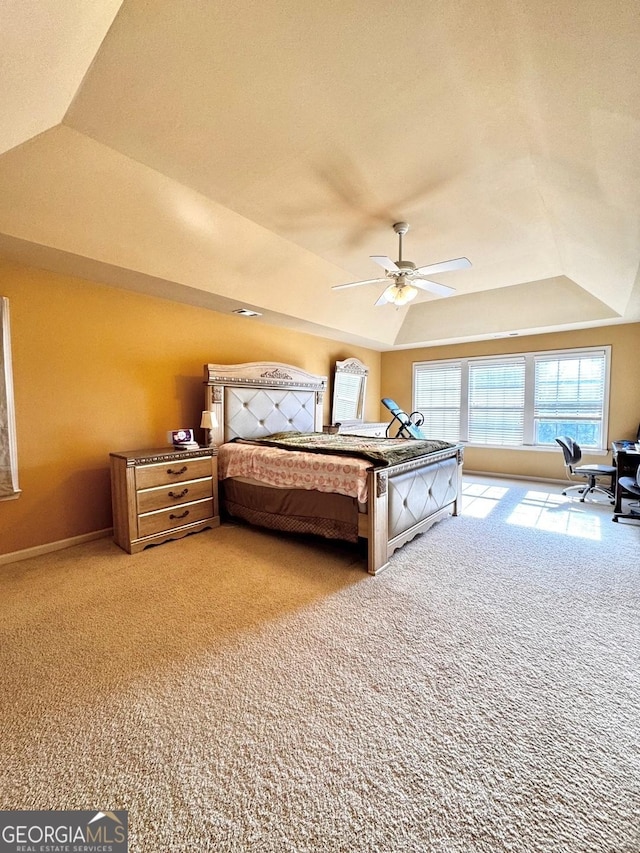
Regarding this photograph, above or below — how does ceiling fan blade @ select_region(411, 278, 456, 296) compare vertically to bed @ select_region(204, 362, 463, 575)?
above

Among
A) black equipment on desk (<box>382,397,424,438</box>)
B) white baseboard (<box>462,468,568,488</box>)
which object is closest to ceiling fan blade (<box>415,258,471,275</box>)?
black equipment on desk (<box>382,397,424,438</box>)

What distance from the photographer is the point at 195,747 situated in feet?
4.47

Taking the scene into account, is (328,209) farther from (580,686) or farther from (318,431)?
(580,686)

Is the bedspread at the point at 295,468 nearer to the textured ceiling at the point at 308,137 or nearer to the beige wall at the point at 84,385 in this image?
the beige wall at the point at 84,385

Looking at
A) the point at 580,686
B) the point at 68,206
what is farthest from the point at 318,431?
the point at 580,686

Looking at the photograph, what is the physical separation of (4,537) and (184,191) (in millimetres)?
3289

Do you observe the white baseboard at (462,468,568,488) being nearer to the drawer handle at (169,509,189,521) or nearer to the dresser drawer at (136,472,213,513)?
the dresser drawer at (136,472,213,513)

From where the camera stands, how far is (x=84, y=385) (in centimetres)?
338

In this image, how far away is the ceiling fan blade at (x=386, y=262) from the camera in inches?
110

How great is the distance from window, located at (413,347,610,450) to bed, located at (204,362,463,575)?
2.83 metres

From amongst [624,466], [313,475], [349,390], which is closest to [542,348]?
[624,466]

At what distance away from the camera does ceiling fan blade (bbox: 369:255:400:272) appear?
2787 millimetres

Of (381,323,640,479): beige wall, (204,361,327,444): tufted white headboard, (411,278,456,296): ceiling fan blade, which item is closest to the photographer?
(411,278,456,296): ceiling fan blade

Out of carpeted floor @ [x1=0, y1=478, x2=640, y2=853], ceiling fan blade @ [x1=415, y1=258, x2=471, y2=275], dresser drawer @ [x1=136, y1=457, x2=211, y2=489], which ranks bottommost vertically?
carpeted floor @ [x1=0, y1=478, x2=640, y2=853]
